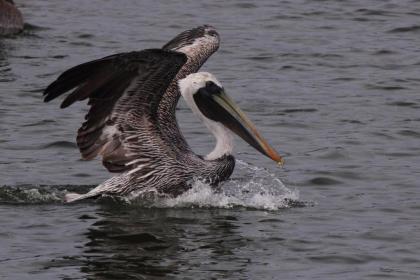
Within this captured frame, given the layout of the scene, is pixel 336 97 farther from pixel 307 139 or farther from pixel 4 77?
pixel 4 77

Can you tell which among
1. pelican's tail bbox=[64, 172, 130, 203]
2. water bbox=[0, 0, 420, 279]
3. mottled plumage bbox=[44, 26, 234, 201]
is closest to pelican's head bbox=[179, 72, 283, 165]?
mottled plumage bbox=[44, 26, 234, 201]

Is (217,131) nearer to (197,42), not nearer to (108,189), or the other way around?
(108,189)

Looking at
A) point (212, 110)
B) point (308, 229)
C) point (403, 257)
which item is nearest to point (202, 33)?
point (212, 110)

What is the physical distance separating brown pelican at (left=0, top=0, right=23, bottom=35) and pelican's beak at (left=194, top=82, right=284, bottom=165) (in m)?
6.88

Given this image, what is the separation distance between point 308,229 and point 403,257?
0.91 meters

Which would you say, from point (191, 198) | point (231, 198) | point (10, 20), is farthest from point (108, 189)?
point (10, 20)

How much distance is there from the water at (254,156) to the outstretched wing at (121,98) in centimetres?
44

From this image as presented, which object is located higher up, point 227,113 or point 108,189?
point 227,113

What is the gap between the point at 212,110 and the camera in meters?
9.90

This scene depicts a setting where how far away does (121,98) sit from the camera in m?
9.46

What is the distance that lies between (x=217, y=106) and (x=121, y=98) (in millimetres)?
851

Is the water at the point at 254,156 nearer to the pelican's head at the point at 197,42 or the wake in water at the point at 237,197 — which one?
the wake in water at the point at 237,197

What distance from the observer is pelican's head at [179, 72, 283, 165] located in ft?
32.0

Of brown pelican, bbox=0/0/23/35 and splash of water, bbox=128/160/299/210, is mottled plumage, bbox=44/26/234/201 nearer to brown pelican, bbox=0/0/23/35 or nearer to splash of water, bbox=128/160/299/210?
splash of water, bbox=128/160/299/210
